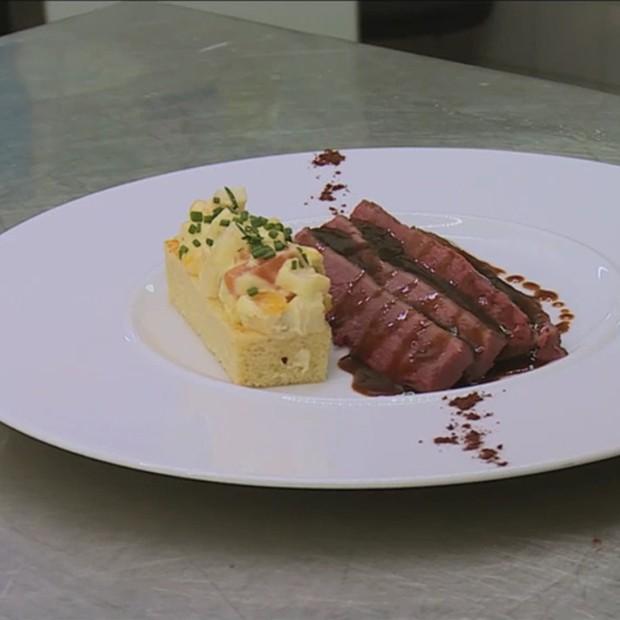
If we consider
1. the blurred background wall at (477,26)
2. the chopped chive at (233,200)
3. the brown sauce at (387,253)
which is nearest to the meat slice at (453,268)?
the brown sauce at (387,253)

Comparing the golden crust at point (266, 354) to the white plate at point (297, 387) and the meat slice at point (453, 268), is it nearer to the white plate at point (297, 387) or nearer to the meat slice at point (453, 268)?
the white plate at point (297, 387)

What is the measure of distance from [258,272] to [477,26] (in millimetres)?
2805

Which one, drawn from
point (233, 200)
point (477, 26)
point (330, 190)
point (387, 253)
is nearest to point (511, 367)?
point (387, 253)

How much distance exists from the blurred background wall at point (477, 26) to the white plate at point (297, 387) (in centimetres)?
186

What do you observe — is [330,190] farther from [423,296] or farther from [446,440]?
[446,440]

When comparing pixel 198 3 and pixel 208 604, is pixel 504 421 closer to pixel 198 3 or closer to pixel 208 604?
pixel 208 604

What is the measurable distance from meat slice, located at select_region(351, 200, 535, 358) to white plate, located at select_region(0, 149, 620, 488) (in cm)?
6

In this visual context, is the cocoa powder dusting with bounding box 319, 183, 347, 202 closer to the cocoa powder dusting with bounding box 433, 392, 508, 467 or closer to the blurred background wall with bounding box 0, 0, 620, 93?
the cocoa powder dusting with bounding box 433, 392, 508, 467

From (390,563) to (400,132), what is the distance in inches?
39.1

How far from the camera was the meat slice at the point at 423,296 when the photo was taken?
39.6 inches

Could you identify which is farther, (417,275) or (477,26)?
(477,26)

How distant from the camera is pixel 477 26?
12.1 feet

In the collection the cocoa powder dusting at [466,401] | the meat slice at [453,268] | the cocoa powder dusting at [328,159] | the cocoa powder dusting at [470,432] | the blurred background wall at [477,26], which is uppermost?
the cocoa powder dusting at [470,432]

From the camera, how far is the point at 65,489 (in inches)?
35.9
